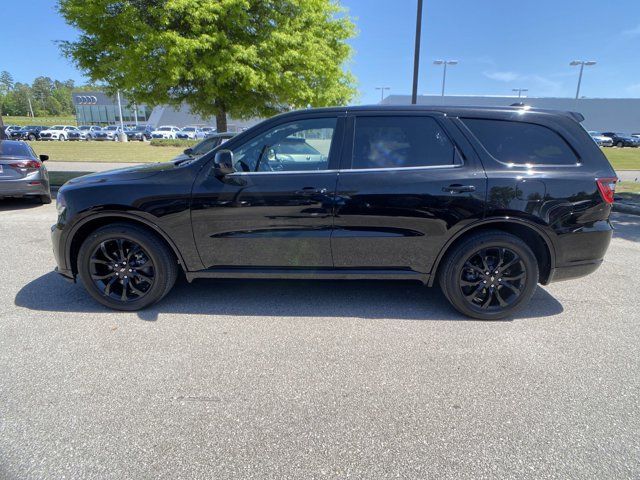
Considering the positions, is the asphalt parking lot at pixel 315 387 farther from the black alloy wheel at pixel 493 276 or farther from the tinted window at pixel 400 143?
the tinted window at pixel 400 143

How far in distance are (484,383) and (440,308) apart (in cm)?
114

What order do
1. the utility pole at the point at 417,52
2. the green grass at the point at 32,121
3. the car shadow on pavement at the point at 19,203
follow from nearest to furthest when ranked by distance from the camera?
the car shadow on pavement at the point at 19,203 → the utility pole at the point at 417,52 → the green grass at the point at 32,121

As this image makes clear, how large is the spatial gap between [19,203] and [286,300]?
838cm

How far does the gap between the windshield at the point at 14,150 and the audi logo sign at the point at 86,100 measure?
90013 millimetres

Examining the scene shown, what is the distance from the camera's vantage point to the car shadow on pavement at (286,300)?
3449 millimetres

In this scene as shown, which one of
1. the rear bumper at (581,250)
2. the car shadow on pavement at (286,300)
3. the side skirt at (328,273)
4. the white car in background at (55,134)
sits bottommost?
the car shadow on pavement at (286,300)

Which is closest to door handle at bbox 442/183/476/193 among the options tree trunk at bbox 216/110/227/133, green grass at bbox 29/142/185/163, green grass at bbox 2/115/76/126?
tree trunk at bbox 216/110/227/133

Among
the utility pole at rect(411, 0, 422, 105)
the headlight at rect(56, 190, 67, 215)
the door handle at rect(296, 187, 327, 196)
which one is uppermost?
the utility pole at rect(411, 0, 422, 105)

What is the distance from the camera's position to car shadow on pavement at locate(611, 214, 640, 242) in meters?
6.12

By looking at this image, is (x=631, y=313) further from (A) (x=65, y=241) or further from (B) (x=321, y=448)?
(A) (x=65, y=241)

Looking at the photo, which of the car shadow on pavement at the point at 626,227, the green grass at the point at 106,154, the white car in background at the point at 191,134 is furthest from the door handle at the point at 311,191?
the white car in background at the point at 191,134

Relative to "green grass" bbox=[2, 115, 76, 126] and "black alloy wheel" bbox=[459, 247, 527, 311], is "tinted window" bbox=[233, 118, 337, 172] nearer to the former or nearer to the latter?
"black alloy wheel" bbox=[459, 247, 527, 311]

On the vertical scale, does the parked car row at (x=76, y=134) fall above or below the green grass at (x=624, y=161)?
above

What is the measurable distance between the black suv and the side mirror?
0.4 inches
